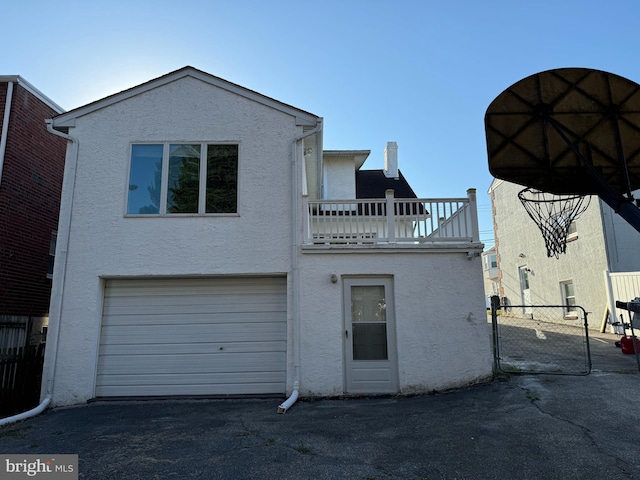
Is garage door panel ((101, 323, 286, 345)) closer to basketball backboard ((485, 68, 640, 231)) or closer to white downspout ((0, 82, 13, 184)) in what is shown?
white downspout ((0, 82, 13, 184))

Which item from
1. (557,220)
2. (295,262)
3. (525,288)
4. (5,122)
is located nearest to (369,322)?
(295,262)

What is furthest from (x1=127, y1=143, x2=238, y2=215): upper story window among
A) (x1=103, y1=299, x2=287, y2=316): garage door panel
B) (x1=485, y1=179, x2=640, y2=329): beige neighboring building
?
(x1=485, y1=179, x2=640, y2=329): beige neighboring building

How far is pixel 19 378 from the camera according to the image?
8.38 meters

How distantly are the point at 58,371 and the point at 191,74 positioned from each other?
6.13 m

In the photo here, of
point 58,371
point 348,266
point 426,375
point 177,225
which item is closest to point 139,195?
point 177,225

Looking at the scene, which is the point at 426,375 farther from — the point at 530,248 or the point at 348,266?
the point at 530,248

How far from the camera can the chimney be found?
1614 cm

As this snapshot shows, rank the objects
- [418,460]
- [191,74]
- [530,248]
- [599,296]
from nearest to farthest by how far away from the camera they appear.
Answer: [418,460] < [191,74] < [599,296] < [530,248]

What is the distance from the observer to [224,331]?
8047mm

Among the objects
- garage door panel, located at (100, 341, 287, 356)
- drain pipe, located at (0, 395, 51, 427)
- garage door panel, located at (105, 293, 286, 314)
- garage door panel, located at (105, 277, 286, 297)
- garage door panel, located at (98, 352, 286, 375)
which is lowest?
drain pipe, located at (0, 395, 51, 427)

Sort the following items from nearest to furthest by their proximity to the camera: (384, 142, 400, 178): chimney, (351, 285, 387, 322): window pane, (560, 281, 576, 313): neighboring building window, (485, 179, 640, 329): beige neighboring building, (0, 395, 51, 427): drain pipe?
1. (0, 395, 51, 427): drain pipe
2. (351, 285, 387, 322): window pane
3. (485, 179, 640, 329): beige neighboring building
4. (560, 281, 576, 313): neighboring building window
5. (384, 142, 400, 178): chimney

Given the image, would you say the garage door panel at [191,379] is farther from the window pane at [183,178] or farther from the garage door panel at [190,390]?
the window pane at [183,178]

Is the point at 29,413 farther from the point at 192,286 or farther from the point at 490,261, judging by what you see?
the point at 490,261

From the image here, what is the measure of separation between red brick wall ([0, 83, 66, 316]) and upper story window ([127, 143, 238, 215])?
306 cm
